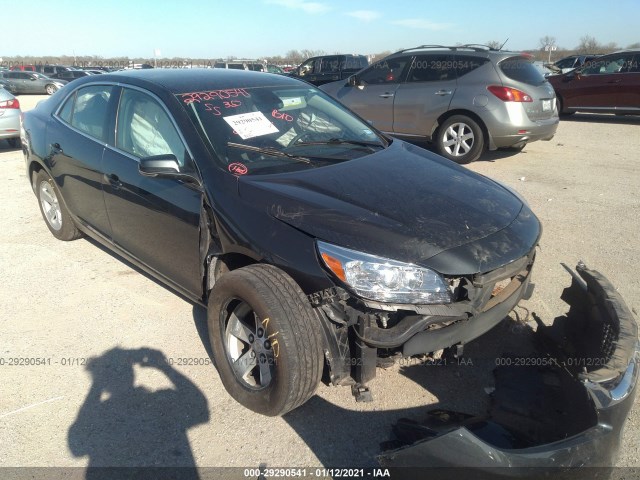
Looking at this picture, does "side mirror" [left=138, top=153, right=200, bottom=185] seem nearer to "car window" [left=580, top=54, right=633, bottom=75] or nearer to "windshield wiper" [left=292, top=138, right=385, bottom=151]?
"windshield wiper" [left=292, top=138, right=385, bottom=151]

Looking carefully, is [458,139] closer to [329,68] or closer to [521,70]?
[521,70]

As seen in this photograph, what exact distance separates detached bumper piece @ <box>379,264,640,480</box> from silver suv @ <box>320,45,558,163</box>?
530cm

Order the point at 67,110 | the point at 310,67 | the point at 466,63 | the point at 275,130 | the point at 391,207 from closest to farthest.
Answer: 1. the point at 391,207
2. the point at 275,130
3. the point at 67,110
4. the point at 466,63
5. the point at 310,67

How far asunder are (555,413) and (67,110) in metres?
4.38

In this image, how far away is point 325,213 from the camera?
8.11 feet

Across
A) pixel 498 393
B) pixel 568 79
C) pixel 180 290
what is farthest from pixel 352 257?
pixel 568 79

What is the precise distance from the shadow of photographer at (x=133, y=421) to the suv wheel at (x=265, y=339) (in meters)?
0.30

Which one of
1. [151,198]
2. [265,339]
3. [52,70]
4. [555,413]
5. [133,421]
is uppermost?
[151,198]

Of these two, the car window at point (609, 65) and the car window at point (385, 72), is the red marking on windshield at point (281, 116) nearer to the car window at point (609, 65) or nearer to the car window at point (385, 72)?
the car window at point (385, 72)

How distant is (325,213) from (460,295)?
0.77 metres

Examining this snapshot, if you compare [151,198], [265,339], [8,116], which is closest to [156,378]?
Answer: [265,339]

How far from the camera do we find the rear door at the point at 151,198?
9.78 ft

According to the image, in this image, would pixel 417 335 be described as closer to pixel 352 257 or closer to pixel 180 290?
pixel 352 257

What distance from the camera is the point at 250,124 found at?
10.5 feet
